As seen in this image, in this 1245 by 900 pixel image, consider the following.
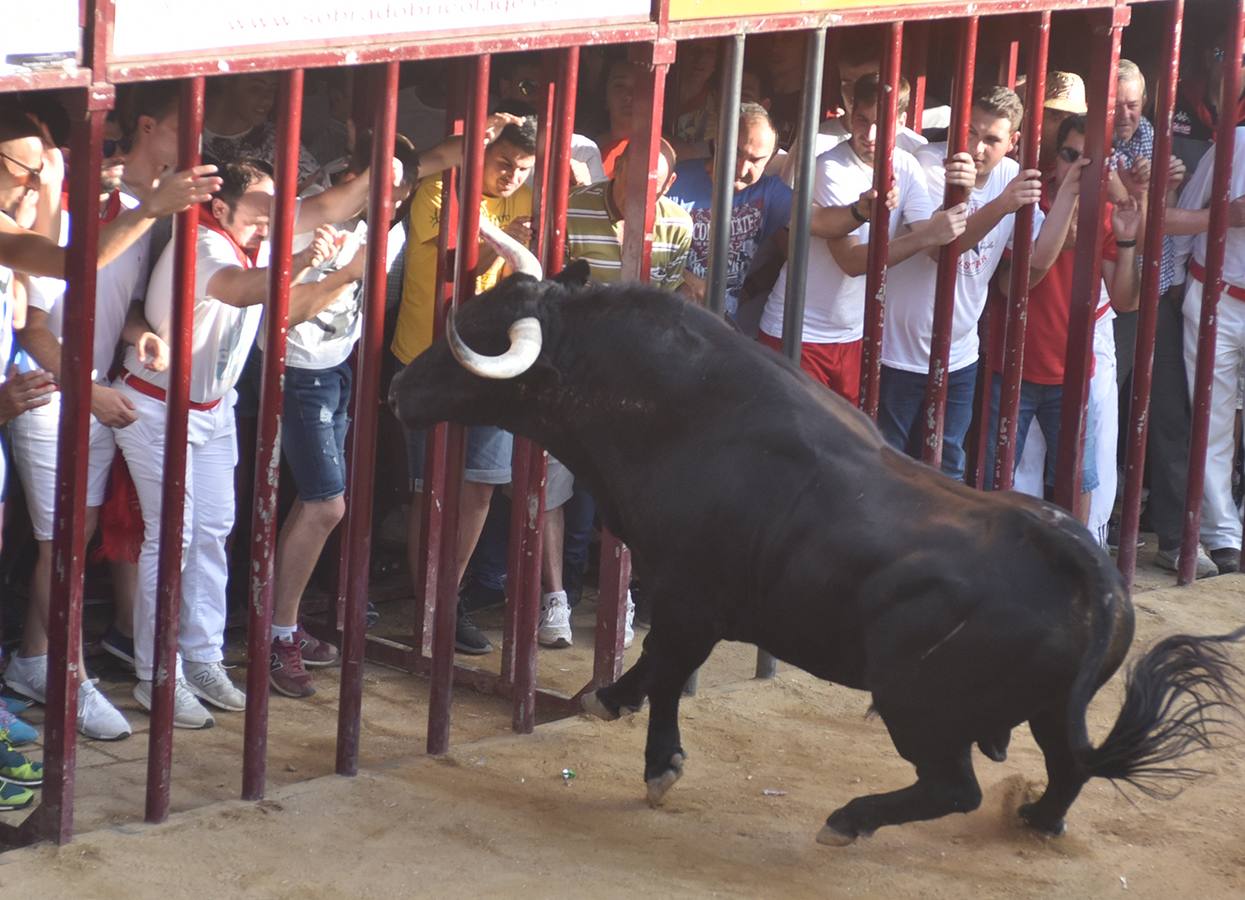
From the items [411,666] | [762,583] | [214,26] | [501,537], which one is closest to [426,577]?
[411,666]

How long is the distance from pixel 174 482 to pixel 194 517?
998mm

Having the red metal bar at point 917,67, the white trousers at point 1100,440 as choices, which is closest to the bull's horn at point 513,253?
the white trousers at point 1100,440

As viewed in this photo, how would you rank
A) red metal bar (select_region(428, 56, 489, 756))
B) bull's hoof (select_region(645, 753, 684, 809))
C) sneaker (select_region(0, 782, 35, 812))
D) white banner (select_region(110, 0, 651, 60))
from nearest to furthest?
white banner (select_region(110, 0, 651, 60))
sneaker (select_region(0, 782, 35, 812))
bull's hoof (select_region(645, 753, 684, 809))
red metal bar (select_region(428, 56, 489, 756))

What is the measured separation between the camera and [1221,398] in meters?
7.73

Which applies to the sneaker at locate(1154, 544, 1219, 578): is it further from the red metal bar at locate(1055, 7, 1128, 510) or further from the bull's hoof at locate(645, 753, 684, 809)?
the bull's hoof at locate(645, 753, 684, 809)

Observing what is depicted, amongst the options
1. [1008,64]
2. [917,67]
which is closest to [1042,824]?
[1008,64]

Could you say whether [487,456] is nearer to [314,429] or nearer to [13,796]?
[314,429]

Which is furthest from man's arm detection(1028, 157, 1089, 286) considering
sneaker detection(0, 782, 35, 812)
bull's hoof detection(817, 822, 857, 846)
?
sneaker detection(0, 782, 35, 812)

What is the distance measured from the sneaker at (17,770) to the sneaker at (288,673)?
117cm

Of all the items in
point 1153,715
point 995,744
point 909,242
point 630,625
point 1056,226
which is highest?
point 1056,226

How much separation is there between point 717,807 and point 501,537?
208cm

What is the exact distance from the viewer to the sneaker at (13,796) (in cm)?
460

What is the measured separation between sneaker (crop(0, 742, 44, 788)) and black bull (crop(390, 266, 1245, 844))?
4.46 feet

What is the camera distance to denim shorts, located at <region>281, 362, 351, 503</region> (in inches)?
227
